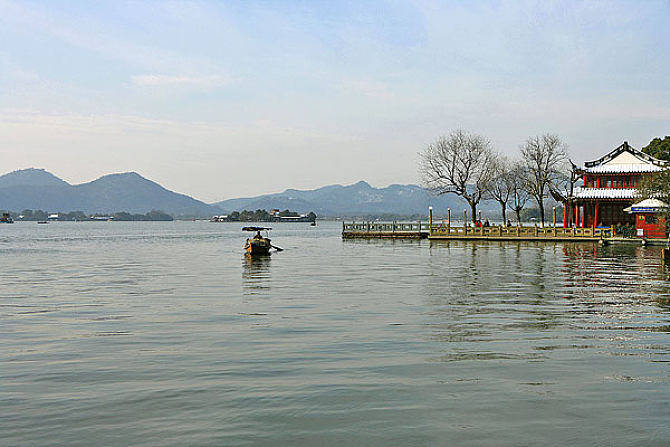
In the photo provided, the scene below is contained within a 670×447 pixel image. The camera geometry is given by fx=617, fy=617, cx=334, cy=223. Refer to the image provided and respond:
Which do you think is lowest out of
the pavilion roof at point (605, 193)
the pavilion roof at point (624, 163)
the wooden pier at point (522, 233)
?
the wooden pier at point (522, 233)

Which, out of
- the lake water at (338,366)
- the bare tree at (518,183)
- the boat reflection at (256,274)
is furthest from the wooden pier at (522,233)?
the lake water at (338,366)

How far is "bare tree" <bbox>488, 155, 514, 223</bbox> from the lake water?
2450 inches

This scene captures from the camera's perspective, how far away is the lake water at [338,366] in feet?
27.8

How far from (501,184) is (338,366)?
3289 inches

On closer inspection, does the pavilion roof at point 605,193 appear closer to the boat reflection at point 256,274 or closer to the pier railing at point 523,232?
the pier railing at point 523,232

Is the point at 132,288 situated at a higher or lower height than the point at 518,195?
lower

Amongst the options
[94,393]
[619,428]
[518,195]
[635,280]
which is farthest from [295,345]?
[518,195]

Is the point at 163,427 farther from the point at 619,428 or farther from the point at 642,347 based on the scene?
the point at 642,347

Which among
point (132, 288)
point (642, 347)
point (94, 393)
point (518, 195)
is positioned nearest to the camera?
point (94, 393)

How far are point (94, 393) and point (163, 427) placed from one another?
237 centimetres

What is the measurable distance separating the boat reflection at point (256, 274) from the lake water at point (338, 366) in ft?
5.17

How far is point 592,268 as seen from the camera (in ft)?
116

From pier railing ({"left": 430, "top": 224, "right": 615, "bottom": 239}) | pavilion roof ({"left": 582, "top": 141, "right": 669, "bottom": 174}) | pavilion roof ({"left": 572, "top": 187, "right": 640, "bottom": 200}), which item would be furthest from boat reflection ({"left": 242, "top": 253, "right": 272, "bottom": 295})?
pavilion roof ({"left": 582, "top": 141, "right": 669, "bottom": 174})

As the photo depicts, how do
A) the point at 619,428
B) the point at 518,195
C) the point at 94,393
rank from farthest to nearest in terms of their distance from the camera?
the point at 518,195
the point at 94,393
the point at 619,428
